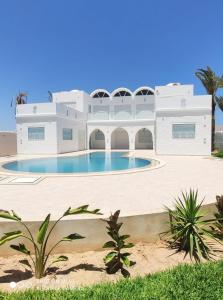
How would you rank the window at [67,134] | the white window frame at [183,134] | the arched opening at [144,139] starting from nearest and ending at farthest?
the white window frame at [183,134] < the window at [67,134] < the arched opening at [144,139]

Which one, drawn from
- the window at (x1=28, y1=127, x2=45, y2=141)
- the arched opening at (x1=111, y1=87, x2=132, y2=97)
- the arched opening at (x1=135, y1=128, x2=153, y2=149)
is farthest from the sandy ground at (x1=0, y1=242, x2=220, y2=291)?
the arched opening at (x1=111, y1=87, x2=132, y2=97)

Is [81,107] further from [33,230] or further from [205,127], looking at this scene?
[33,230]

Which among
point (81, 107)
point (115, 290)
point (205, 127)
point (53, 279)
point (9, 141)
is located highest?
point (81, 107)

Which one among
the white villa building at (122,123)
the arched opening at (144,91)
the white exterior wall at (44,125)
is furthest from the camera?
the arched opening at (144,91)

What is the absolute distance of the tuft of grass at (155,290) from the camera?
8.72ft

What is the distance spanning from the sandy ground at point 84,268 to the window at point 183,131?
61.6 feet

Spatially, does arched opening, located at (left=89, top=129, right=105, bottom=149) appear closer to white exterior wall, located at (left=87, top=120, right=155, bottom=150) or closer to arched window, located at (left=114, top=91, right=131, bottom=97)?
white exterior wall, located at (left=87, top=120, right=155, bottom=150)

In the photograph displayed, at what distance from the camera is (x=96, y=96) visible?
32719 millimetres

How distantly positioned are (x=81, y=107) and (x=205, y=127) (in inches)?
643

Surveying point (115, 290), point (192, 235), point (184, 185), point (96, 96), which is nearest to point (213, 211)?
point (192, 235)

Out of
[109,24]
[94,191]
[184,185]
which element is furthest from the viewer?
[109,24]

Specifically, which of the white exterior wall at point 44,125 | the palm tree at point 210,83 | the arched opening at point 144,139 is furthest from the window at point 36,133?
the palm tree at point 210,83

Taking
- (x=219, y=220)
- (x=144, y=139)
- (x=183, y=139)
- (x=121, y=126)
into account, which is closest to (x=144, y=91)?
(x=121, y=126)

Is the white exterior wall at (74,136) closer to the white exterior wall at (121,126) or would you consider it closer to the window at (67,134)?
the window at (67,134)
